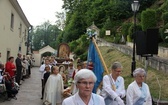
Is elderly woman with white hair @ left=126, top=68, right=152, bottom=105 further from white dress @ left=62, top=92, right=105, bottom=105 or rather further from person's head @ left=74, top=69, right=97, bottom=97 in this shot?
person's head @ left=74, top=69, right=97, bottom=97

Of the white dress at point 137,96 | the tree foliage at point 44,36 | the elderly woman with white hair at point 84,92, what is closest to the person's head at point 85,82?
the elderly woman with white hair at point 84,92

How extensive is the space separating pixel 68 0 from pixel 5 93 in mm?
52981

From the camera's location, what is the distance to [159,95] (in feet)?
34.9

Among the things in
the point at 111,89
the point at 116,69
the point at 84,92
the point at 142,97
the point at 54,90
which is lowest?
the point at 54,90

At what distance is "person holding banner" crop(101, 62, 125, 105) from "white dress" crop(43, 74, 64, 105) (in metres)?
3.38

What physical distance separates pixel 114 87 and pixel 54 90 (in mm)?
3614

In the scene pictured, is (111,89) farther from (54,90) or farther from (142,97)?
(54,90)

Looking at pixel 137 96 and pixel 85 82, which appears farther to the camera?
pixel 137 96

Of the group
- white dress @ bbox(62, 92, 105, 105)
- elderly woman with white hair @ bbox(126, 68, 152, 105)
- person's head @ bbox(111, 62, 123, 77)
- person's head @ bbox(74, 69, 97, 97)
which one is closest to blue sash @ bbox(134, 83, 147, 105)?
elderly woman with white hair @ bbox(126, 68, 152, 105)

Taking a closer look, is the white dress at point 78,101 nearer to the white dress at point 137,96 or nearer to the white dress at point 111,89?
the white dress at point 111,89

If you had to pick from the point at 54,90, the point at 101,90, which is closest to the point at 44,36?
the point at 54,90

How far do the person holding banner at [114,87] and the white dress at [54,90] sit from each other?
3382mm

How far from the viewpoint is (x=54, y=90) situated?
859 centimetres

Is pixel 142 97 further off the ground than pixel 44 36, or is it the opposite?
pixel 44 36
